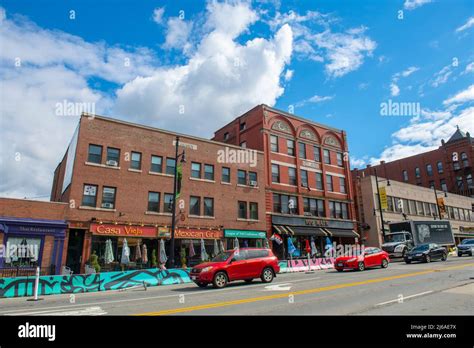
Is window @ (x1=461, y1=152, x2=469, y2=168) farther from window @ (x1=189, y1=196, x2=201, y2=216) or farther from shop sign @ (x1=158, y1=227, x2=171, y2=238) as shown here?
shop sign @ (x1=158, y1=227, x2=171, y2=238)

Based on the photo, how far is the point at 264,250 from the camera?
1603 centimetres

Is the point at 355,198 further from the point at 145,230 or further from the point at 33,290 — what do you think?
the point at 33,290

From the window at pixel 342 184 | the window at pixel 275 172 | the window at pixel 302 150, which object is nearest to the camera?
the window at pixel 275 172

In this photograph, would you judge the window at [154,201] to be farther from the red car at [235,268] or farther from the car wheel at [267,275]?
the car wheel at [267,275]

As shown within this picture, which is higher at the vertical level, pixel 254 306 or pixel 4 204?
pixel 4 204

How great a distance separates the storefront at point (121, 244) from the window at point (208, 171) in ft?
22.1

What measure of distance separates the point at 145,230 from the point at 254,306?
679 inches

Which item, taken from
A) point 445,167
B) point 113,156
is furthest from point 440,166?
point 113,156

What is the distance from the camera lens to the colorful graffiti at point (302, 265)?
23469mm

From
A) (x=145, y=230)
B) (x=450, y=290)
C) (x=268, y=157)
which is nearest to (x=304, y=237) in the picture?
(x=268, y=157)

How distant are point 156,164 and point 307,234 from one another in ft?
54.0

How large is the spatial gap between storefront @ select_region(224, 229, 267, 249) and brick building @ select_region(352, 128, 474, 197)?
3519 centimetres

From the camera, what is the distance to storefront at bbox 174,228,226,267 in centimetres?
2527

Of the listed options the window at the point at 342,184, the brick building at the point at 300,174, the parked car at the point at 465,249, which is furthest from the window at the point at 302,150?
the parked car at the point at 465,249
